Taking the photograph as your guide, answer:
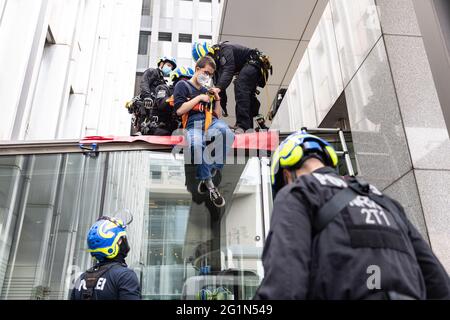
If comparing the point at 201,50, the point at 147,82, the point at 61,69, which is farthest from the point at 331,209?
the point at 61,69

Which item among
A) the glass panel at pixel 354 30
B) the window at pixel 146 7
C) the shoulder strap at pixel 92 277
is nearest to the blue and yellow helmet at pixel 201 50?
the glass panel at pixel 354 30

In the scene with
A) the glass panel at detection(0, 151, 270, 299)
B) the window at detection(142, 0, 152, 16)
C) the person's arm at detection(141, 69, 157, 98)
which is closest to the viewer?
the glass panel at detection(0, 151, 270, 299)

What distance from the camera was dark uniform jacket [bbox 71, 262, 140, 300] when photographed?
3.42m

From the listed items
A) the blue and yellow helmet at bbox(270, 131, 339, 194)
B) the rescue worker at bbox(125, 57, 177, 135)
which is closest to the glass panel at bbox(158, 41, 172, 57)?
the rescue worker at bbox(125, 57, 177, 135)

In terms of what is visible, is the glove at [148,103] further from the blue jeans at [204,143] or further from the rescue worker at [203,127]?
the blue jeans at [204,143]

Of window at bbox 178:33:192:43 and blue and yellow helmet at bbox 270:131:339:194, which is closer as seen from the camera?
blue and yellow helmet at bbox 270:131:339:194

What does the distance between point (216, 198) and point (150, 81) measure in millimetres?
2861

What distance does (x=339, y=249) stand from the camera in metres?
1.74

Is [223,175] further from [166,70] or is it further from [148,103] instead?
[166,70]

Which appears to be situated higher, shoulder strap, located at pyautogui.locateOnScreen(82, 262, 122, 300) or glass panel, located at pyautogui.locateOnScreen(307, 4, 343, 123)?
glass panel, located at pyautogui.locateOnScreen(307, 4, 343, 123)

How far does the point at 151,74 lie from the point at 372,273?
5952mm

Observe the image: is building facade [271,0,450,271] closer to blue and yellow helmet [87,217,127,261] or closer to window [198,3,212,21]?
blue and yellow helmet [87,217,127,261]

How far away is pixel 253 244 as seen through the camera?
499 cm

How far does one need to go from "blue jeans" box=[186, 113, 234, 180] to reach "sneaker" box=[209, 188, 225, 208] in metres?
0.21
